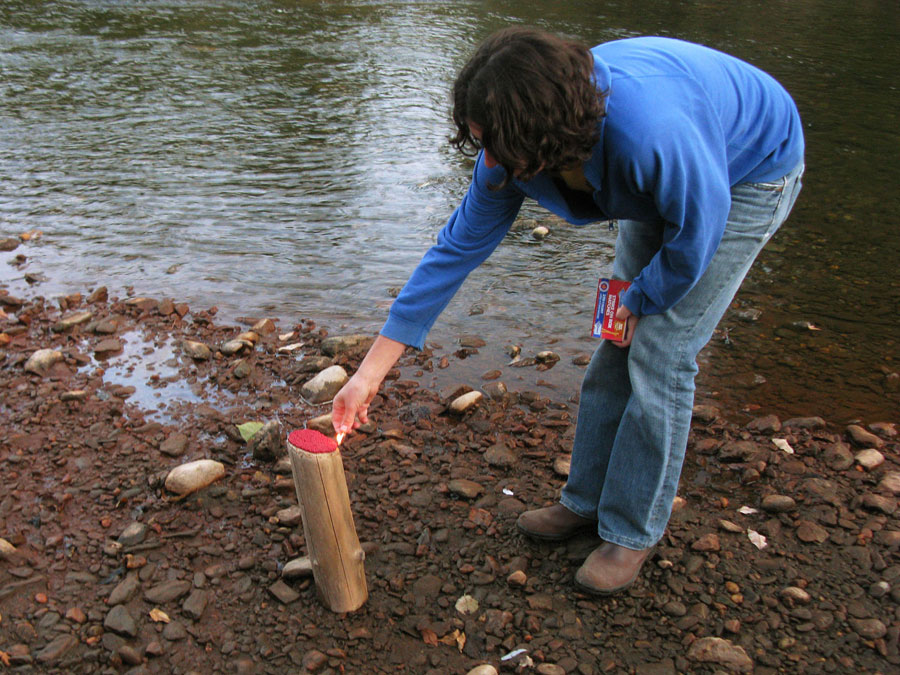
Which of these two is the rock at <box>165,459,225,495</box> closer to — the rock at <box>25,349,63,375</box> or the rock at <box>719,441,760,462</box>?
the rock at <box>25,349,63,375</box>

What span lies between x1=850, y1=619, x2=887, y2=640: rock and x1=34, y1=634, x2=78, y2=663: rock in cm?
242

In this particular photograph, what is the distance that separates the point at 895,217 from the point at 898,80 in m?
5.37

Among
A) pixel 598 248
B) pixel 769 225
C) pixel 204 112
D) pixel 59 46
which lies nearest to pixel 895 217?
pixel 598 248

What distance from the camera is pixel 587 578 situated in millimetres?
2605

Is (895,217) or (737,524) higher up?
(737,524)

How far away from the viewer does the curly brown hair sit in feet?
5.80

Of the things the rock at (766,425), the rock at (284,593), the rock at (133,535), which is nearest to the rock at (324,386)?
the rock at (133,535)

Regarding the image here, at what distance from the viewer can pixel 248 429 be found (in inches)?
138

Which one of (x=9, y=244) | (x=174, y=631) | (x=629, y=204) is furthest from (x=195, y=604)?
(x=9, y=244)

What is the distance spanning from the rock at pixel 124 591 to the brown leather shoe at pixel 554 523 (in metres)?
1.35

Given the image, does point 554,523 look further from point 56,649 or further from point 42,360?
point 42,360

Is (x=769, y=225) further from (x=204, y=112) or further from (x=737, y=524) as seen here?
(x=204, y=112)

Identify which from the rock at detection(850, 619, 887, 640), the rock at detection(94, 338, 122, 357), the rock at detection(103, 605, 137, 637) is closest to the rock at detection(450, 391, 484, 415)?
the rock at detection(103, 605, 137, 637)

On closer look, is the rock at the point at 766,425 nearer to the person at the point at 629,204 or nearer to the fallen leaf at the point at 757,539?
the fallen leaf at the point at 757,539
